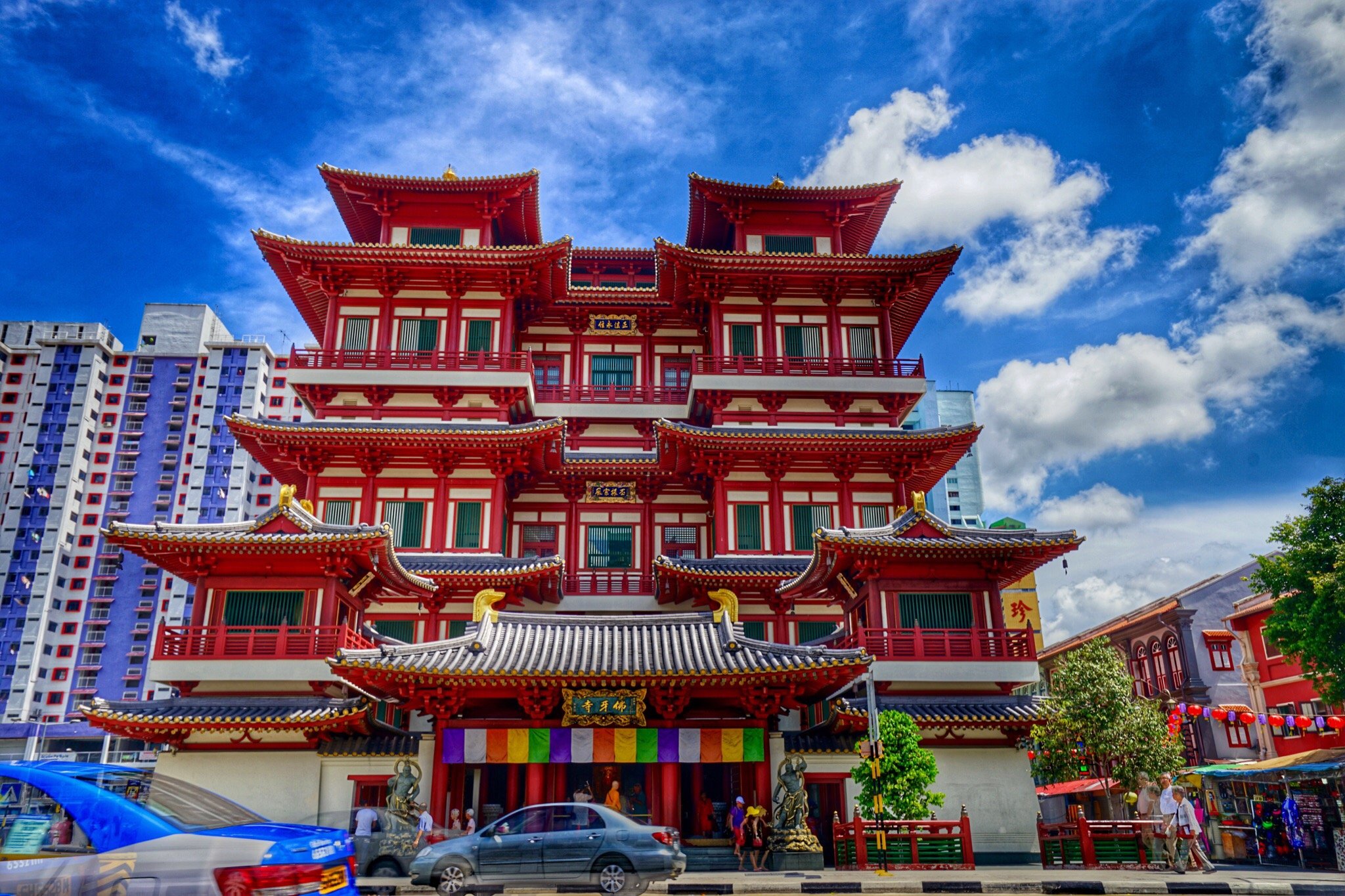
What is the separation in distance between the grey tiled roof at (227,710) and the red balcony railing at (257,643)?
122 cm

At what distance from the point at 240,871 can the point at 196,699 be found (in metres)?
20.3

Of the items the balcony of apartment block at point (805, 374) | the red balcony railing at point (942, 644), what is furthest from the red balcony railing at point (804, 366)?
the red balcony railing at point (942, 644)

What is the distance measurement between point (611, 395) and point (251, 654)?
18643mm

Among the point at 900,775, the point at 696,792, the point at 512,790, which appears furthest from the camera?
the point at 696,792

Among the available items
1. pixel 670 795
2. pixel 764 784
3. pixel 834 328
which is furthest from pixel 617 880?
pixel 834 328

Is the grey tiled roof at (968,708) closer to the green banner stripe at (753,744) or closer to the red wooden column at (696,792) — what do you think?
the green banner stripe at (753,744)

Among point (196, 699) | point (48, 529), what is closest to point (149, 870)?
point (196, 699)

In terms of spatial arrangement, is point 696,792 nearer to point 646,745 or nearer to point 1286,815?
point 646,745

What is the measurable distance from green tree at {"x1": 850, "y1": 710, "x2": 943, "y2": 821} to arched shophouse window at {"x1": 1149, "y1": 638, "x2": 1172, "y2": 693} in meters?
34.1

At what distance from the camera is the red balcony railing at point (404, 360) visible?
115 ft

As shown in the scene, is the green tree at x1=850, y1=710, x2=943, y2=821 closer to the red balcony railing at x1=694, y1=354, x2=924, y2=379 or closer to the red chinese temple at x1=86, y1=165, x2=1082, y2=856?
the red chinese temple at x1=86, y1=165, x2=1082, y2=856

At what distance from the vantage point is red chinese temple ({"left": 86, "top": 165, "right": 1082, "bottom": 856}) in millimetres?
22297

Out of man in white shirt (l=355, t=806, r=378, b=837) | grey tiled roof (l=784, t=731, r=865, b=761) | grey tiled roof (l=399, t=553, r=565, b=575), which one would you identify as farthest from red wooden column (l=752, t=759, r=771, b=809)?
grey tiled roof (l=399, t=553, r=565, b=575)

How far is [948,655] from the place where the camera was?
87.2ft
